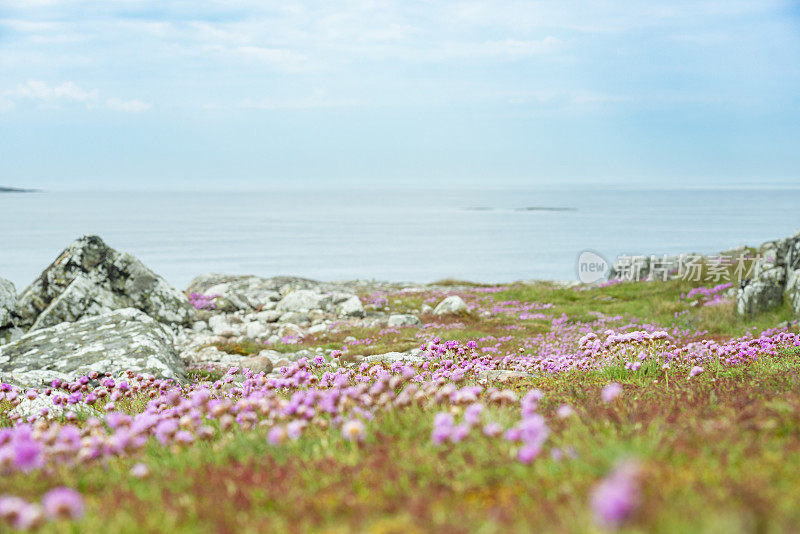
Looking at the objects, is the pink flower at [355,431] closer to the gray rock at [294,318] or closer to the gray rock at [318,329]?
the gray rock at [318,329]

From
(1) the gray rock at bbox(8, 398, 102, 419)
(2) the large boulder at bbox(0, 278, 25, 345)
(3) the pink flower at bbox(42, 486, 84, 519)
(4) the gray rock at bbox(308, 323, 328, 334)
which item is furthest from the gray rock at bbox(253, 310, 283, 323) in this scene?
(3) the pink flower at bbox(42, 486, 84, 519)

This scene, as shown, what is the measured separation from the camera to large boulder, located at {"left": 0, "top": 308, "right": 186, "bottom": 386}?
1217 cm

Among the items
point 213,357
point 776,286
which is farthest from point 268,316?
point 776,286

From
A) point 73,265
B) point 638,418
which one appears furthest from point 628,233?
point 638,418

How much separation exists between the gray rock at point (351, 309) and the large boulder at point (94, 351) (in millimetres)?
9209

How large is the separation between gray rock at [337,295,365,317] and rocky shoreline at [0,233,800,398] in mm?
39

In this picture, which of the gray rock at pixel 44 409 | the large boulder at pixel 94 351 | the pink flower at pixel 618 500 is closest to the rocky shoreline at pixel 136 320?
the large boulder at pixel 94 351

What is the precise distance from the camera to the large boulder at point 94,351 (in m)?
12.2

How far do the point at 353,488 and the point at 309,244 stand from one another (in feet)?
306

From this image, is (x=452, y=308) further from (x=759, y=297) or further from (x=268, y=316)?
(x=759, y=297)

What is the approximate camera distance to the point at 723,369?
8.55 meters

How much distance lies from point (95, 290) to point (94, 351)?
6.13 metres

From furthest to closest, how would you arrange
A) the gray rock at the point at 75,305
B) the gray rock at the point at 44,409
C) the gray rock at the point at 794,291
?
the gray rock at the point at 794,291 → the gray rock at the point at 75,305 → the gray rock at the point at 44,409

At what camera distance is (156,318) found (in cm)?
1991
